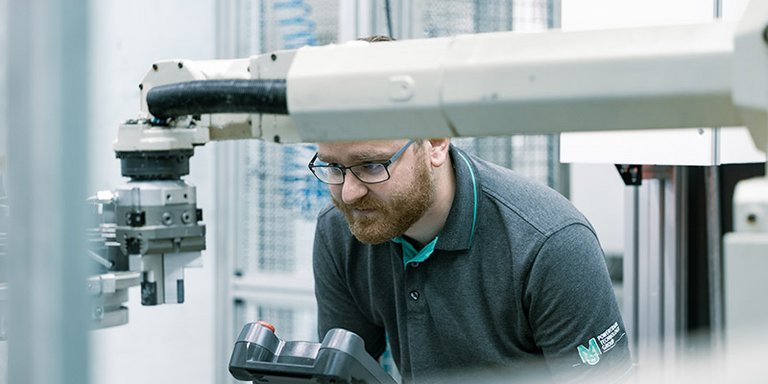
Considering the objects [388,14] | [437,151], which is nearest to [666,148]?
[437,151]

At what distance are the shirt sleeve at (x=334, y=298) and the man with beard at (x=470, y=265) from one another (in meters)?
0.05

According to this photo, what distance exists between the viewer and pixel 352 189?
156 centimetres

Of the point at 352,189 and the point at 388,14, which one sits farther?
the point at 388,14

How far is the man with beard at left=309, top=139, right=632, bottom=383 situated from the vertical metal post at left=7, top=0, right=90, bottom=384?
0.95 metres

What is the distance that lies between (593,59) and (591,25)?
149 cm

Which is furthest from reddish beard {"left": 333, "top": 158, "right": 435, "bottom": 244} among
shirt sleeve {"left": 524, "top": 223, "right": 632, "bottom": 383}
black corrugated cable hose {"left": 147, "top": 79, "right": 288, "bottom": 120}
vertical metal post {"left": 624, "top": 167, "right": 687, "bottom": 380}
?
vertical metal post {"left": 624, "top": 167, "right": 687, "bottom": 380}

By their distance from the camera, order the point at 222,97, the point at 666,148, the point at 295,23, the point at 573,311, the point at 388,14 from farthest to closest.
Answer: the point at 295,23
the point at 388,14
the point at 666,148
the point at 573,311
the point at 222,97

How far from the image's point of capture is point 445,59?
0.75 meters

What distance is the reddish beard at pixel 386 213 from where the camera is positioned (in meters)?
1.58

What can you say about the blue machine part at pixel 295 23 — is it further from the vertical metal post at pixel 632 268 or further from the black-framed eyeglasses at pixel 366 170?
A: the black-framed eyeglasses at pixel 366 170

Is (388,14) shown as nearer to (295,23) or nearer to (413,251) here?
(295,23)

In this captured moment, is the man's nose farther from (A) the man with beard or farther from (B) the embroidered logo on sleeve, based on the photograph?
(B) the embroidered logo on sleeve

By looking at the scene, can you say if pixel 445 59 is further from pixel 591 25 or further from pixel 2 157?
pixel 591 25

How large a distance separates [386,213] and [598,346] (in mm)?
438
